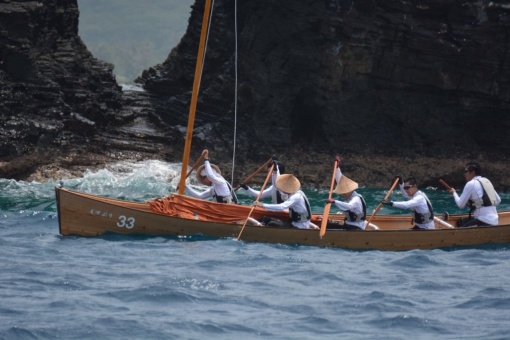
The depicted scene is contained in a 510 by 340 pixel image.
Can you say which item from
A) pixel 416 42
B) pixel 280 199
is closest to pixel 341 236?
pixel 280 199

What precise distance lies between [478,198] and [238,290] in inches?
300

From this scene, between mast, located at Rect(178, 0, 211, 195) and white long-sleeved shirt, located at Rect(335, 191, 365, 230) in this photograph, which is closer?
white long-sleeved shirt, located at Rect(335, 191, 365, 230)

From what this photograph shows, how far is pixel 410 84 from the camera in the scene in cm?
3869

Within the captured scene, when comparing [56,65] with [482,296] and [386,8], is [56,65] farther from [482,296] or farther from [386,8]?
[482,296]

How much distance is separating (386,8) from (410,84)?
9.12 ft

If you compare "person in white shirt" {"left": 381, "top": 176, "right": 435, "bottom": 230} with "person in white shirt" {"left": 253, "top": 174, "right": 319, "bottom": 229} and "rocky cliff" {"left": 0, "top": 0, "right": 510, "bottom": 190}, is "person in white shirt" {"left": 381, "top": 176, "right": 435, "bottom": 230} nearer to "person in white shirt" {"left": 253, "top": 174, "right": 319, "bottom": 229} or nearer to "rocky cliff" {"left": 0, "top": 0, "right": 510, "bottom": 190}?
"person in white shirt" {"left": 253, "top": 174, "right": 319, "bottom": 229}

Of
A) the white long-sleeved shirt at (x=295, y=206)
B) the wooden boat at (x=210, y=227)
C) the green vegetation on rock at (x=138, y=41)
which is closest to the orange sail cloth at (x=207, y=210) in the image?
the wooden boat at (x=210, y=227)

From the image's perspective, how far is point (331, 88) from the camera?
38062 mm

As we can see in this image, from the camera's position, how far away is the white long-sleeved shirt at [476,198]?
910 inches

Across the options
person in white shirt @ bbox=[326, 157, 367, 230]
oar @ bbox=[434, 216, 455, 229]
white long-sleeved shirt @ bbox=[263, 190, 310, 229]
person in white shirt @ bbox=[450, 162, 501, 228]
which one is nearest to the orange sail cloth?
white long-sleeved shirt @ bbox=[263, 190, 310, 229]

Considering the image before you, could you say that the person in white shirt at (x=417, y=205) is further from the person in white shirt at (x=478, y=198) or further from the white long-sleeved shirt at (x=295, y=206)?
the white long-sleeved shirt at (x=295, y=206)

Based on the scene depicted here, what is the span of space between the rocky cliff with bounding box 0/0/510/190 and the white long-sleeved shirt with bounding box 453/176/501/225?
13507 mm

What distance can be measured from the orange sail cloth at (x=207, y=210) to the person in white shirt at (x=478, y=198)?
3.82 meters

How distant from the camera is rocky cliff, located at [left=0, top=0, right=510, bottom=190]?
1474 inches
